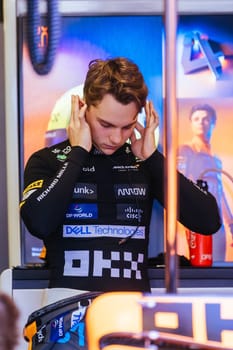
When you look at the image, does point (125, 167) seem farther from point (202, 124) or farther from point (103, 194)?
point (202, 124)

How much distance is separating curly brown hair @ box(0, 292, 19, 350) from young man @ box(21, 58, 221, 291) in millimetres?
746

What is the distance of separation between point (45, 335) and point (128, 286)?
0.35 meters

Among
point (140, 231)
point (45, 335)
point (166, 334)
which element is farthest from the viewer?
point (140, 231)

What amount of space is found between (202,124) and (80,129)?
67cm

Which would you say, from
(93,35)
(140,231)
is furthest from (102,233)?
(93,35)

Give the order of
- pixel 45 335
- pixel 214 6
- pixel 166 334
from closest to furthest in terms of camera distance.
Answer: pixel 166 334
pixel 45 335
pixel 214 6

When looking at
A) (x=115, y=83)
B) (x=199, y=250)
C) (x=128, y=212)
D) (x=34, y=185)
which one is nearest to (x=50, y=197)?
(x=34, y=185)

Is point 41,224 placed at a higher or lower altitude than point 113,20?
lower

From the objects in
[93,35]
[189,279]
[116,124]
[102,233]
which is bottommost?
[189,279]

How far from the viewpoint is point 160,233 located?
2.28 m

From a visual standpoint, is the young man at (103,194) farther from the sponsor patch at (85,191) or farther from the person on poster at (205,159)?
the person on poster at (205,159)

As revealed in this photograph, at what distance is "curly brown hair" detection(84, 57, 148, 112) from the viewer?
176cm

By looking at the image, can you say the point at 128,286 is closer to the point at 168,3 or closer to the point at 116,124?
the point at 116,124

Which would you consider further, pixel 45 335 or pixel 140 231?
pixel 140 231
